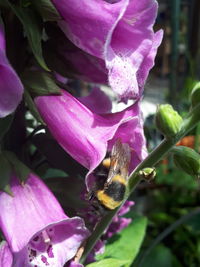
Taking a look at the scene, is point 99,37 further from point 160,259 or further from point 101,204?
point 160,259

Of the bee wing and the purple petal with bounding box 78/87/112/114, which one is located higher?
the bee wing

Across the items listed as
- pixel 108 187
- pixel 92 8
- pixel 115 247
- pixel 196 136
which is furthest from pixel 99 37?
pixel 196 136

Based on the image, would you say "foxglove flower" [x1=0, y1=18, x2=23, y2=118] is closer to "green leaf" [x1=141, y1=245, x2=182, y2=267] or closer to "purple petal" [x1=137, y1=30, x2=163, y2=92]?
"purple petal" [x1=137, y1=30, x2=163, y2=92]

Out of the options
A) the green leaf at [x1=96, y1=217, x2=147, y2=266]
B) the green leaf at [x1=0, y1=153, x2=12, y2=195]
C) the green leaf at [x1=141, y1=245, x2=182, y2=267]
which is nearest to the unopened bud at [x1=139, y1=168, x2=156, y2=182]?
the green leaf at [x1=0, y1=153, x2=12, y2=195]

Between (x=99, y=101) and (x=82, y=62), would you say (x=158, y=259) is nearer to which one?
(x=99, y=101)

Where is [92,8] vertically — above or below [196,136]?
above
